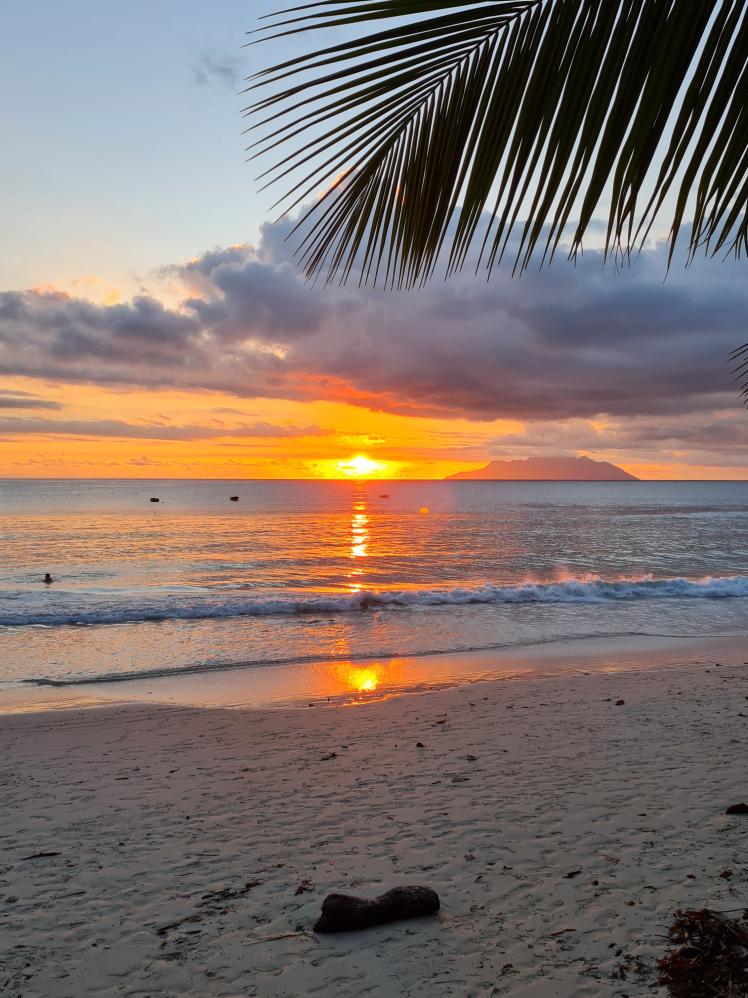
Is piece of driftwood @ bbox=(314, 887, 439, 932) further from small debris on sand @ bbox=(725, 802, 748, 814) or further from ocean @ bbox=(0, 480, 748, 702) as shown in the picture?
ocean @ bbox=(0, 480, 748, 702)

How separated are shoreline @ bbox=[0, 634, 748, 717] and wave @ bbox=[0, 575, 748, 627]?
6.15 meters

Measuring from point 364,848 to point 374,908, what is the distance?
0.99 meters

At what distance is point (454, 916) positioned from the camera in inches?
158

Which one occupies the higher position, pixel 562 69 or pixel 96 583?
pixel 562 69

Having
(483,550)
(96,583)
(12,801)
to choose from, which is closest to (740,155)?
(12,801)

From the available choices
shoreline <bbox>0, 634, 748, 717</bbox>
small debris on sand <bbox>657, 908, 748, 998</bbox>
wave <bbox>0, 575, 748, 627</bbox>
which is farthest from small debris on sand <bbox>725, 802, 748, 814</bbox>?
wave <bbox>0, 575, 748, 627</bbox>

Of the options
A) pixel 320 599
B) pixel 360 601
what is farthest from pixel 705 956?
pixel 320 599

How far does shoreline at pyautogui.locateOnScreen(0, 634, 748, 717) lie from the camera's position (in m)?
10.1

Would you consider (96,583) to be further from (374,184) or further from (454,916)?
(374,184)

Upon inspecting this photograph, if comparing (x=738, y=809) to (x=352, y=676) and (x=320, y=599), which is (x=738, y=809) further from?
(x=320, y=599)

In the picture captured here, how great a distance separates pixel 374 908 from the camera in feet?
13.0

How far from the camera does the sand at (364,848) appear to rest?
11.9ft

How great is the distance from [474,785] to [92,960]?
3.41 m

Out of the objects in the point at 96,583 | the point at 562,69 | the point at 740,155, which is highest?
the point at 562,69
